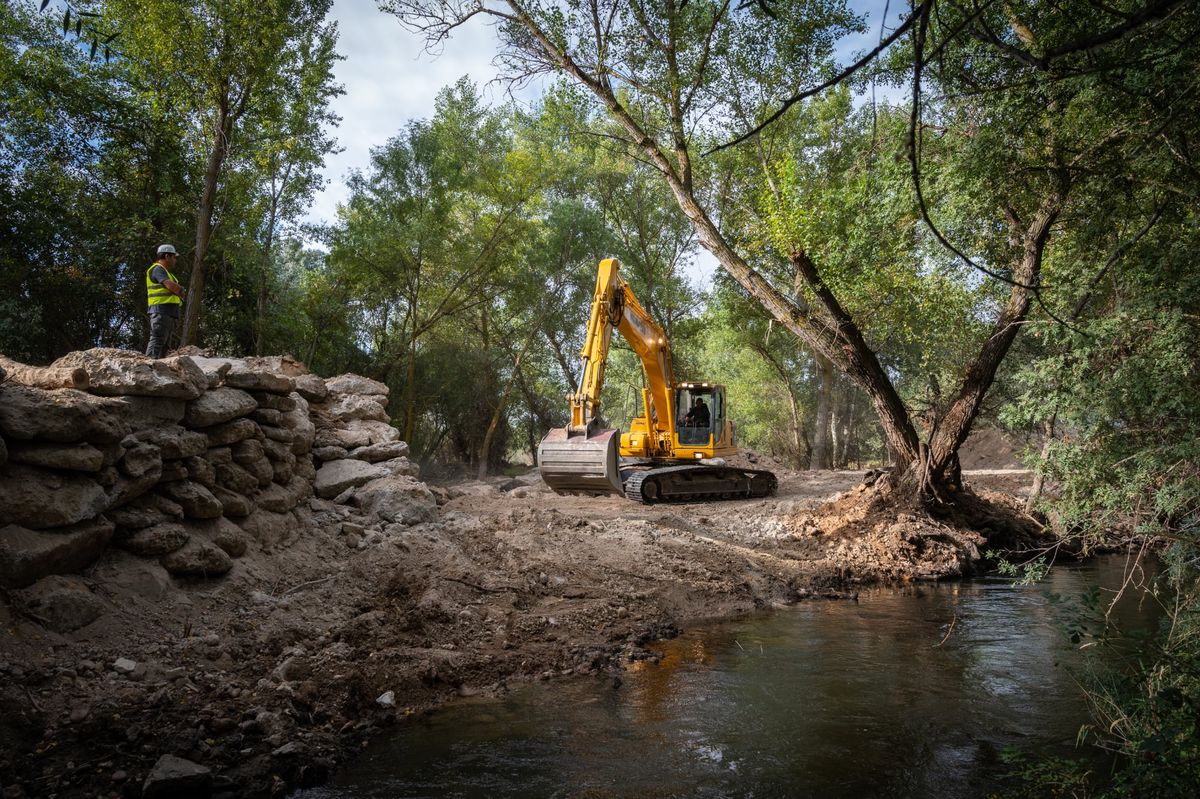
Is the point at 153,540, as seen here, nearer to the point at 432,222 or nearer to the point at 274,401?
the point at 274,401

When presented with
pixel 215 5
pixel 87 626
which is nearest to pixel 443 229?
pixel 215 5

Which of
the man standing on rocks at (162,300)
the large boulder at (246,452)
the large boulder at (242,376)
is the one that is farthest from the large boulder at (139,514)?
the man standing on rocks at (162,300)

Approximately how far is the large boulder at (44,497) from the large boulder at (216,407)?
133 centimetres

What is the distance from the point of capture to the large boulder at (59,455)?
4.93 metres

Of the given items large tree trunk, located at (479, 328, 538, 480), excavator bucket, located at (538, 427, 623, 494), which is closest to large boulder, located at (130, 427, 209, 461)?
excavator bucket, located at (538, 427, 623, 494)

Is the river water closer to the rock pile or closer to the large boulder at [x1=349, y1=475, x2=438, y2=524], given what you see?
the rock pile

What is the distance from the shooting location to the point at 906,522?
11000 mm

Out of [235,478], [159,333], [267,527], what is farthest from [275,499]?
[159,333]

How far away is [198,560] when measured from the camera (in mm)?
5875

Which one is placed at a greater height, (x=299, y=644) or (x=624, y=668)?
(x=299, y=644)

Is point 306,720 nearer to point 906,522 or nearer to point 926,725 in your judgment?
point 926,725

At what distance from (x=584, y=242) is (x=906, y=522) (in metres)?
17.0

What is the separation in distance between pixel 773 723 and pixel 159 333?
7.60 meters

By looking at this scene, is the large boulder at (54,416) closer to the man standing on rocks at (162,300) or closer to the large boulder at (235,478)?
the large boulder at (235,478)
